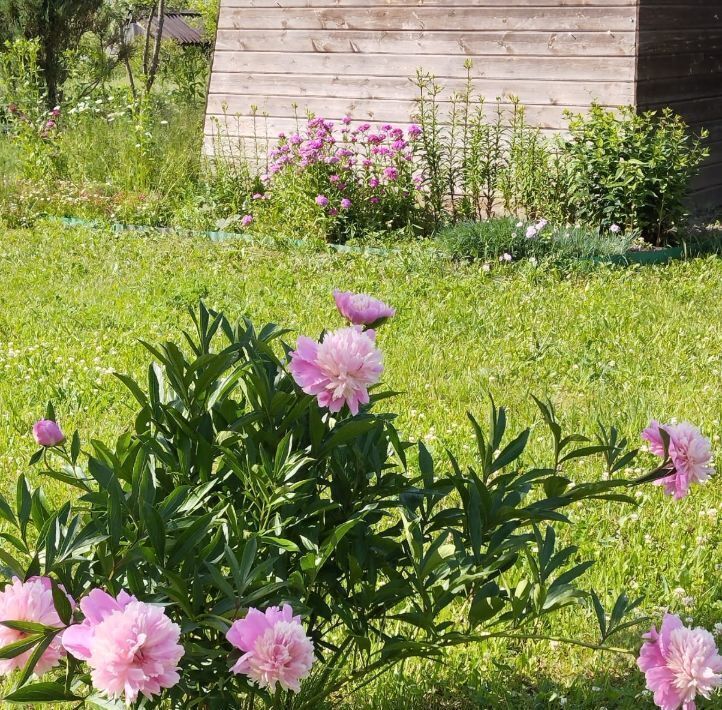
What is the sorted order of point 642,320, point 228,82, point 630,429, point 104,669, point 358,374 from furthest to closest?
point 228,82 → point 642,320 → point 630,429 → point 358,374 → point 104,669

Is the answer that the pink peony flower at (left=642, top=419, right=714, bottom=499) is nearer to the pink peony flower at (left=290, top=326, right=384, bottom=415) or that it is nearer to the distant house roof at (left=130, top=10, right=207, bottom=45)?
the pink peony flower at (left=290, top=326, right=384, bottom=415)

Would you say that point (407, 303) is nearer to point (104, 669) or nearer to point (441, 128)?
point (441, 128)

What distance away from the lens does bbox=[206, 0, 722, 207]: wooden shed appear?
30.4 feet

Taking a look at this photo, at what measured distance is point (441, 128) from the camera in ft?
32.2

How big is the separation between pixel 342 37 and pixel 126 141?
2.52 m


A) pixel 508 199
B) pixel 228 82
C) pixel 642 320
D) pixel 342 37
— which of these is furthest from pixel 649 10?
pixel 228 82

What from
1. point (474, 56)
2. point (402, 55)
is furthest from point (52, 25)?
point (474, 56)

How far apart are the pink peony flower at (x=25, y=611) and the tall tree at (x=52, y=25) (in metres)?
15.3

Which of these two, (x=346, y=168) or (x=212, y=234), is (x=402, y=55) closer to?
(x=346, y=168)

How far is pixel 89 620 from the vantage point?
5.07ft

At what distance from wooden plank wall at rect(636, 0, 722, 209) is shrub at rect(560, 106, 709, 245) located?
569mm

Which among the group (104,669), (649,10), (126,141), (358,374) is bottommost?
(104,669)

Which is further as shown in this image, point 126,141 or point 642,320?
point 126,141

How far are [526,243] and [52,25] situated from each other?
1100 centimetres
